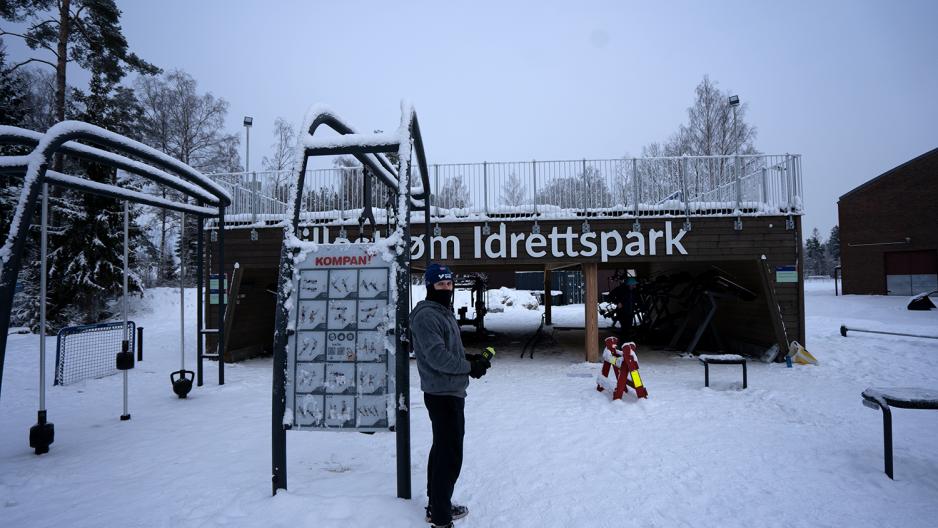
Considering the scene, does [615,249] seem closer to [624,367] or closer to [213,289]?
[624,367]

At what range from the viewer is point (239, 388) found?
786 cm

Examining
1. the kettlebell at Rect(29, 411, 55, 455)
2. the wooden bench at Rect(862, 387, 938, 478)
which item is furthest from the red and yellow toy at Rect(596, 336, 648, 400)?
the kettlebell at Rect(29, 411, 55, 455)

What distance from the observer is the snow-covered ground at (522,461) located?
10.9ft

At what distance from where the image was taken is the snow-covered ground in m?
3.32

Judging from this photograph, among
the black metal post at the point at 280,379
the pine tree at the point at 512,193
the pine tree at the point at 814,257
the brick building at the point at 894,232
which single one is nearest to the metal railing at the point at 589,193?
the pine tree at the point at 512,193

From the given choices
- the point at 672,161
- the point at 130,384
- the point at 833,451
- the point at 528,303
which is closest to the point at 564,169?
the point at 672,161

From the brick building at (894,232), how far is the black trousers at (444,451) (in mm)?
32157

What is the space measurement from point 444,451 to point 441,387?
40 centimetres

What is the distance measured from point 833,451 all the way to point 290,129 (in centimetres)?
2994

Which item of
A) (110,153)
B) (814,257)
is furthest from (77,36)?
(814,257)

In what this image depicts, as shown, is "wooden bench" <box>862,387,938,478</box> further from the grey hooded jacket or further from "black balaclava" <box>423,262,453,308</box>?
"black balaclava" <box>423,262,453,308</box>

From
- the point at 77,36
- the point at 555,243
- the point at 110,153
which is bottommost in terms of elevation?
the point at 555,243

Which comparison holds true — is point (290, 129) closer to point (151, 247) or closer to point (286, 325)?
point (151, 247)

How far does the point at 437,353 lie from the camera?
300cm
